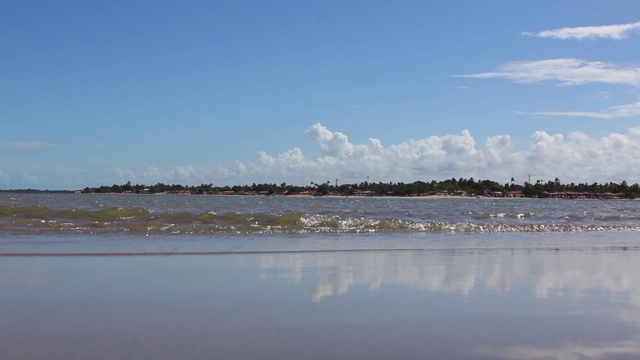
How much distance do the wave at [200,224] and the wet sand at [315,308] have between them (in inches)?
333

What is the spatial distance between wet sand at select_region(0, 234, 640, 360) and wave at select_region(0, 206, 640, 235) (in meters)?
8.46

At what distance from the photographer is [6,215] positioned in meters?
26.8

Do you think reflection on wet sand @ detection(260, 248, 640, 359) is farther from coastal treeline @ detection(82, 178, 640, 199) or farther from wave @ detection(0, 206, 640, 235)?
coastal treeline @ detection(82, 178, 640, 199)

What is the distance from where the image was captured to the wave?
2183 cm

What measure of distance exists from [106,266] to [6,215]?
693 inches

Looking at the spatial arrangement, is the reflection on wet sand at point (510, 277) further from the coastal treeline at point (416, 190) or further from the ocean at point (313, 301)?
the coastal treeline at point (416, 190)

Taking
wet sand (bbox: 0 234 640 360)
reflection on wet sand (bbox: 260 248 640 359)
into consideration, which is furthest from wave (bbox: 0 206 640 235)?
reflection on wet sand (bbox: 260 248 640 359)

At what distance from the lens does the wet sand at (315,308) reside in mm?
6039

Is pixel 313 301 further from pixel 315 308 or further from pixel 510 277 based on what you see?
pixel 510 277

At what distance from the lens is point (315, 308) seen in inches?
309

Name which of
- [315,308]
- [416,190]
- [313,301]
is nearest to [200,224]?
[313,301]

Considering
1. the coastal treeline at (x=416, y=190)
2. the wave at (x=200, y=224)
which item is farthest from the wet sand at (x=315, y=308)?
the coastal treeline at (x=416, y=190)

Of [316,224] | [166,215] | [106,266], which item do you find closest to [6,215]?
[166,215]

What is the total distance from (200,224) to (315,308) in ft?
57.5
